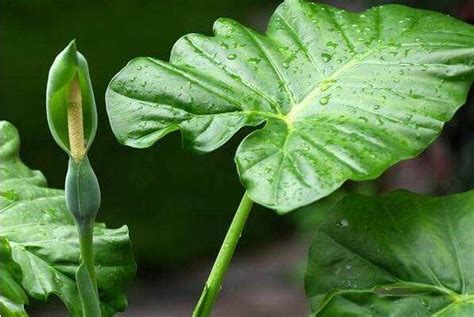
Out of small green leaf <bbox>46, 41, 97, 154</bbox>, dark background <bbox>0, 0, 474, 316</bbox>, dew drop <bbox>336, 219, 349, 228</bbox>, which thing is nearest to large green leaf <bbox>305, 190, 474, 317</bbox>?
dew drop <bbox>336, 219, 349, 228</bbox>

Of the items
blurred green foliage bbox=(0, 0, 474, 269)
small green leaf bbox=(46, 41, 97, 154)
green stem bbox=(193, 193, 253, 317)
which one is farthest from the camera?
blurred green foliage bbox=(0, 0, 474, 269)

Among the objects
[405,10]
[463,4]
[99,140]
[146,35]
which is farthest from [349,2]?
[405,10]

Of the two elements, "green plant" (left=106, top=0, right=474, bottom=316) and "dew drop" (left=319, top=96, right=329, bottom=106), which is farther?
"dew drop" (left=319, top=96, right=329, bottom=106)

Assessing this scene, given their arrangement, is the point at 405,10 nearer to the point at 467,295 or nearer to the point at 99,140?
the point at 467,295

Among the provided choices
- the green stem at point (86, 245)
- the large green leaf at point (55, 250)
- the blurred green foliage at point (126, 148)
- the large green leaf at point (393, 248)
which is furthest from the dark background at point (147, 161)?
the green stem at point (86, 245)

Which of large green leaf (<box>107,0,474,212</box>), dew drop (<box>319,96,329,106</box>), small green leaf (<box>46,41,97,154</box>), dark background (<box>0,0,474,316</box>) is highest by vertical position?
small green leaf (<box>46,41,97,154</box>)

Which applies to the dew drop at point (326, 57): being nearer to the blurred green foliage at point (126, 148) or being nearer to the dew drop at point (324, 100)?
the dew drop at point (324, 100)

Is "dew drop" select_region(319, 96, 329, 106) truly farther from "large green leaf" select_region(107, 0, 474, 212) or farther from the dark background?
the dark background

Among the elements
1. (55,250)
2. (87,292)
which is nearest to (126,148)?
(55,250)
